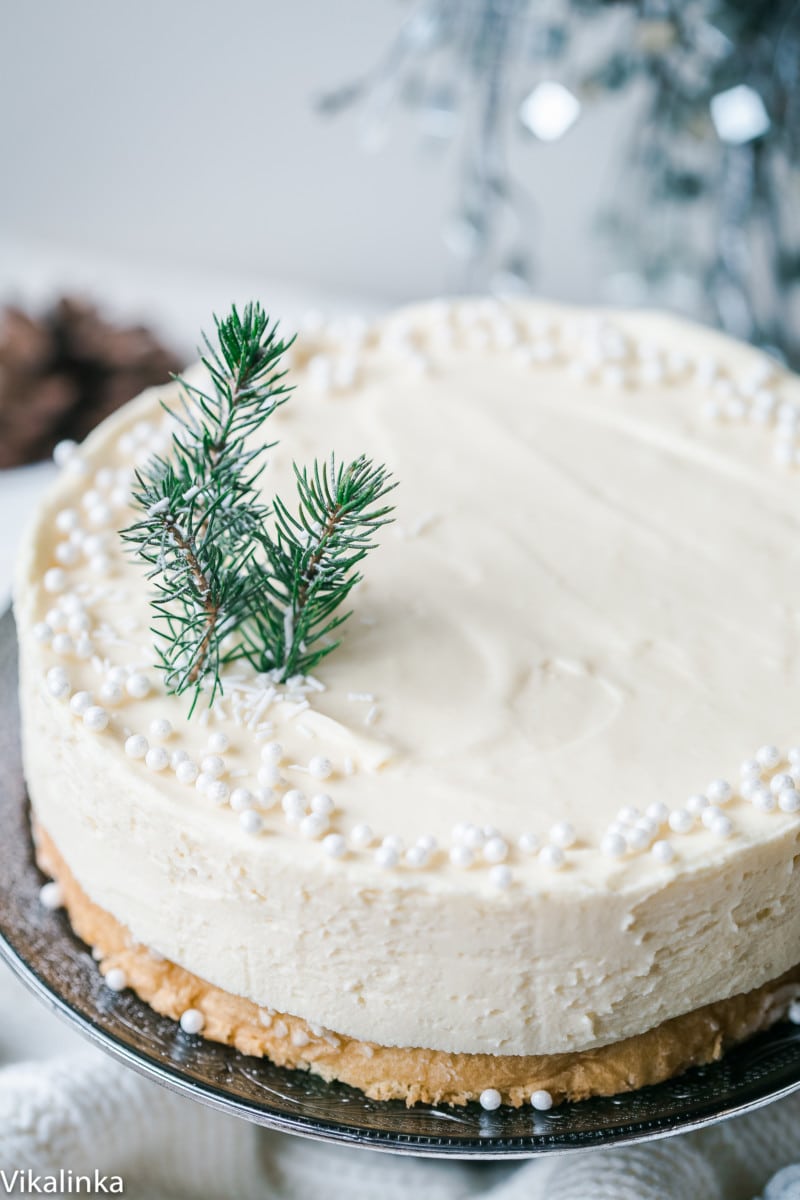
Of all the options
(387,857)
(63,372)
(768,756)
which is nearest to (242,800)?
(387,857)

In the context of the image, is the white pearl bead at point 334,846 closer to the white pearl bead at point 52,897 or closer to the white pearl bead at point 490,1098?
the white pearl bead at point 490,1098

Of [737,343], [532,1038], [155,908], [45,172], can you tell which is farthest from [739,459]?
[45,172]

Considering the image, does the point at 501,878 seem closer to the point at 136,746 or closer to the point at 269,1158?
the point at 136,746

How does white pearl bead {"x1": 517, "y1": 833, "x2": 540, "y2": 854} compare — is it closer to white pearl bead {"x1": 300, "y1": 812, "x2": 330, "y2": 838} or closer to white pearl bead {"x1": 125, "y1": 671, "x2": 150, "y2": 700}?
white pearl bead {"x1": 300, "y1": 812, "x2": 330, "y2": 838}

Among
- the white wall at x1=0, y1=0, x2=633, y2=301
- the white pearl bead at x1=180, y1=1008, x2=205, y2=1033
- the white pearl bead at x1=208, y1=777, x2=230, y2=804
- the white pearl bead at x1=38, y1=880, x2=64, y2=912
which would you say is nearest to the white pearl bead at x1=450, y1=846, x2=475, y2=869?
the white pearl bead at x1=208, y1=777, x2=230, y2=804

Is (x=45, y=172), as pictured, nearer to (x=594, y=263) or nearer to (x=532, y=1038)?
(x=594, y=263)

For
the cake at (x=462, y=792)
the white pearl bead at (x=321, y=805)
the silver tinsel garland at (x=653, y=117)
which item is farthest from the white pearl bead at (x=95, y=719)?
the silver tinsel garland at (x=653, y=117)
